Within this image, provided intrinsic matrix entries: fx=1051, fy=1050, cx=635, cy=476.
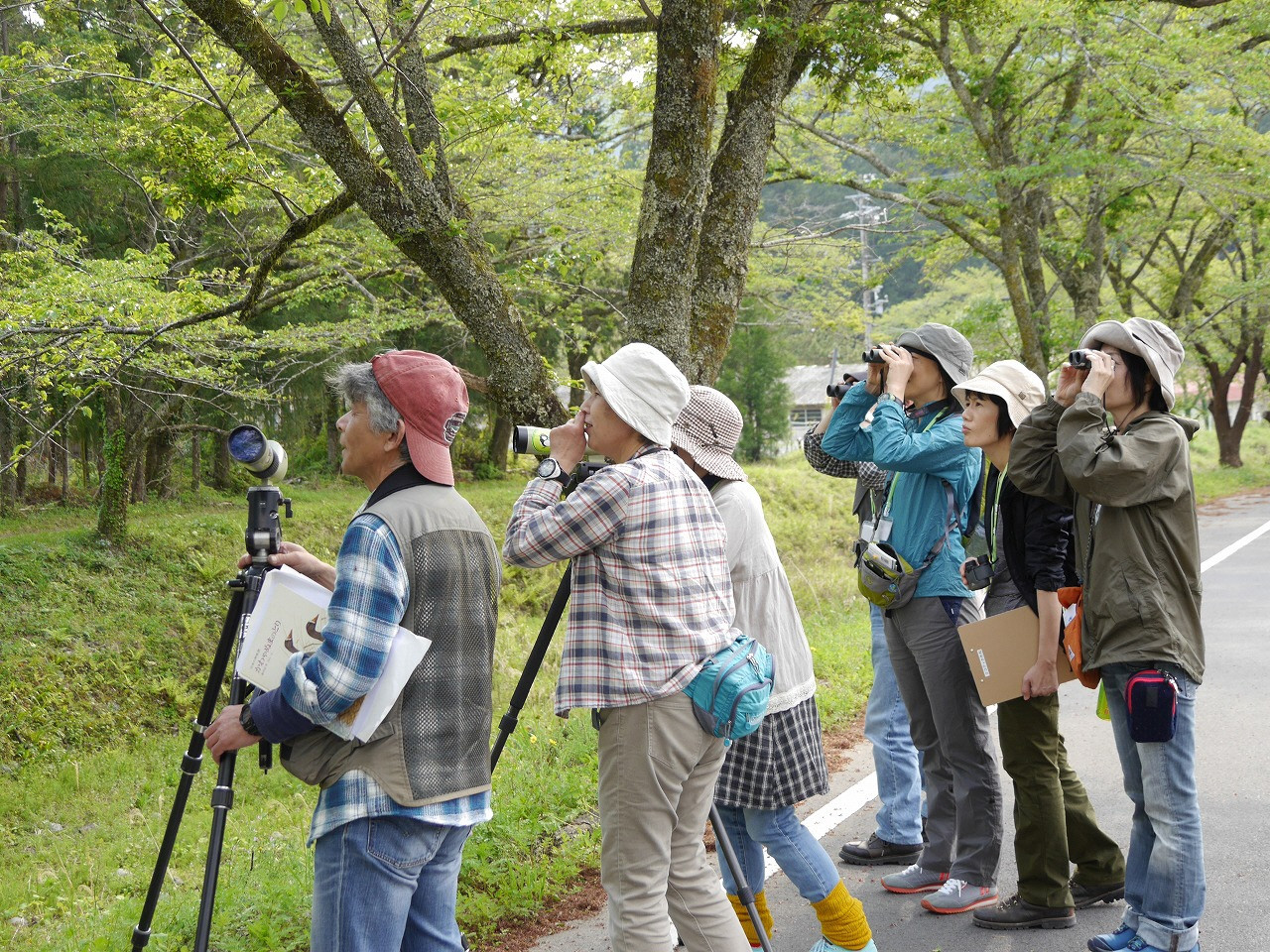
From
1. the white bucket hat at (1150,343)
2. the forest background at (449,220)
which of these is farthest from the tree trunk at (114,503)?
the white bucket hat at (1150,343)

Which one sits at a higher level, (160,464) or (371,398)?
(371,398)

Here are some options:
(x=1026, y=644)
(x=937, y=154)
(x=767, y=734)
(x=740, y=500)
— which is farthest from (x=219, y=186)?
(x=937, y=154)

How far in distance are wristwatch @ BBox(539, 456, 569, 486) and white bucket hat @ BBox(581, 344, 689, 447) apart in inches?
8.8

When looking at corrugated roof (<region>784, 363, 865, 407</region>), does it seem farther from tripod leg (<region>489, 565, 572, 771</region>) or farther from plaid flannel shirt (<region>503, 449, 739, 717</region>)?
plaid flannel shirt (<region>503, 449, 739, 717</region>)

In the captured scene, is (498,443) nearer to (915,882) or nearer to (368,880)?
(915,882)

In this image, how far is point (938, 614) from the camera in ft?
13.0

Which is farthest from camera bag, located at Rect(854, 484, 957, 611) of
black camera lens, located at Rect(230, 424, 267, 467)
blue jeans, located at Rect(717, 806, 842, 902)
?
black camera lens, located at Rect(230, 424, 267, 467)

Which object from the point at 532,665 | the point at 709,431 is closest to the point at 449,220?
the point at 709,431

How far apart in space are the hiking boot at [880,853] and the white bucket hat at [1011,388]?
1.91 meters

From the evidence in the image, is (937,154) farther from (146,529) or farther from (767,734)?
(767,734)

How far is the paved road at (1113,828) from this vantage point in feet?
12.0

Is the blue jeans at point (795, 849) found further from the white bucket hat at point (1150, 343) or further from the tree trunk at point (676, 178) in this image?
the tree trunk at point (676, 178)

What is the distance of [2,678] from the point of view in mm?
9672

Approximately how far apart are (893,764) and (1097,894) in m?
0.93
